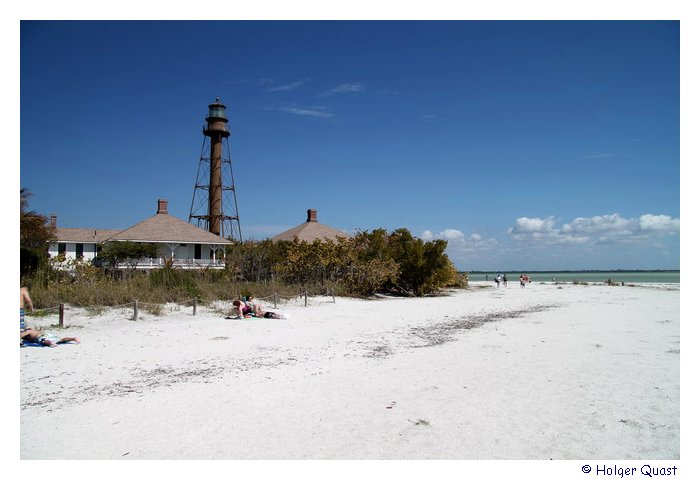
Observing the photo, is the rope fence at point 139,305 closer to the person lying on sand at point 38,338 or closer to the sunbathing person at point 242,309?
the sunbathing person at point 242,309

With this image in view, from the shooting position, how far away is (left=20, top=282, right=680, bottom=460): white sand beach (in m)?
4.57

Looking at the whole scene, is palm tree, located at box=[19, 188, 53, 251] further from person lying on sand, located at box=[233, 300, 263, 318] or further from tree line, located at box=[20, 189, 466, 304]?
person lying on sand, located at box=[233, 300, 263, 318]

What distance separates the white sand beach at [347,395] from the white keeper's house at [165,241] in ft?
61.1

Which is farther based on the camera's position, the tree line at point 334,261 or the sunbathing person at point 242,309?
the tree line at point 334,261

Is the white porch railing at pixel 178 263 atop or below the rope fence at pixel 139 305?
atop

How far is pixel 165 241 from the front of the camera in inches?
1188

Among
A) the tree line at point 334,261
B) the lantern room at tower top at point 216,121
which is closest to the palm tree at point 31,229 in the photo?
the tree line at point 334,261

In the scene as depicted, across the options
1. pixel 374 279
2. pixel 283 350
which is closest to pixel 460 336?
pixel 283 350

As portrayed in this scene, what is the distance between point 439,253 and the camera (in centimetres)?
2577

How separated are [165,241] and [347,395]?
1047 inches

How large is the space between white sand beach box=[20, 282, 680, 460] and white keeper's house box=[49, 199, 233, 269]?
61.1 ft

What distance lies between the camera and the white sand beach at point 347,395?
15.0ft

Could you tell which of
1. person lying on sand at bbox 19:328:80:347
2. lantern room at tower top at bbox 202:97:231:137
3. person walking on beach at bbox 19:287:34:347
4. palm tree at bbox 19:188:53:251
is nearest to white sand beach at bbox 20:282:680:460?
person lying on sand at bbox 19:328:80:347
